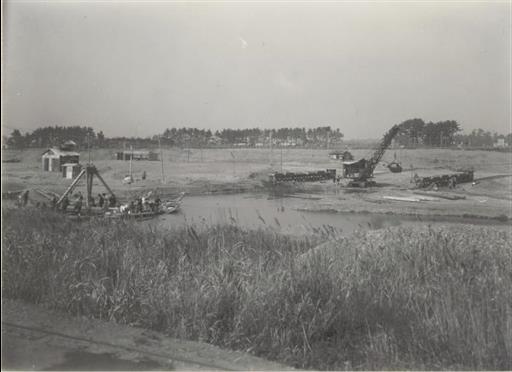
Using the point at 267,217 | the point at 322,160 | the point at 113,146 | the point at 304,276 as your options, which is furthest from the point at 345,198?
the point at 304,276

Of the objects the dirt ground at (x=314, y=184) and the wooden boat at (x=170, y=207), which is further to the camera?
the wooden boat at (x=170, y=207)

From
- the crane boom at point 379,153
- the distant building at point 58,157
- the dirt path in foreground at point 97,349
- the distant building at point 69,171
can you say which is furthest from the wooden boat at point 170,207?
the dirt path in foreground at point 97,349

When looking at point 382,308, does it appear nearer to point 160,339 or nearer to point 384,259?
point 384,259

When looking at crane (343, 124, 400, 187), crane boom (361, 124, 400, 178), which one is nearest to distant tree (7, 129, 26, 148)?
crane (343, 124, 400, 187)

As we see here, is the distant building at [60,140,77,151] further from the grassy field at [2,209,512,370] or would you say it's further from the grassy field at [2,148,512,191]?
the grassy field at [2,209,512,370]

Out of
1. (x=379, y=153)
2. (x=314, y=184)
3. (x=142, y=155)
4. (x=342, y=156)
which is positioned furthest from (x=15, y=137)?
(x=342, y=156)

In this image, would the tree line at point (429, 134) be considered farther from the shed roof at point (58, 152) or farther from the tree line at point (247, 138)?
the shed roof at point (58, 152)
